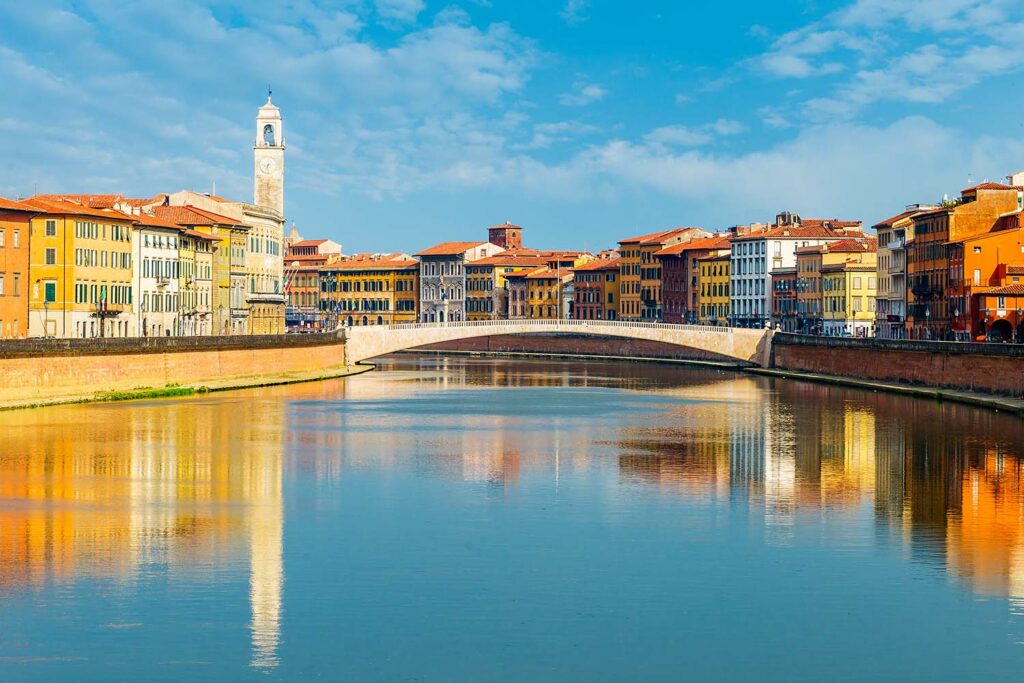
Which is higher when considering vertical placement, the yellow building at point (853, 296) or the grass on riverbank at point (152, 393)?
the yellow building at point (853, 296)

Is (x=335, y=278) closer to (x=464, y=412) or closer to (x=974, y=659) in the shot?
(x=464, y=412)

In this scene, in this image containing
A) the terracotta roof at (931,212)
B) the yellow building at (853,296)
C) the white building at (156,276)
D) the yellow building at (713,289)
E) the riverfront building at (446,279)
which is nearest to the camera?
the terracotta roof at (931,212)

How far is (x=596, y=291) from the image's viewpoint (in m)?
154

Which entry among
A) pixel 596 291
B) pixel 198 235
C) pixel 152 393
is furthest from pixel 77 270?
pixel 596 291

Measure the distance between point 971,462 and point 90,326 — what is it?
156 ft

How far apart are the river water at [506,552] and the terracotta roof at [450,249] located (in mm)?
109049

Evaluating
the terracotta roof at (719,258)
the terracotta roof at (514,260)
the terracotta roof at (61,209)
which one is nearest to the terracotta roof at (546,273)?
the terracotta roof at (514,260)

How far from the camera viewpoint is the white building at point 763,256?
422 ft

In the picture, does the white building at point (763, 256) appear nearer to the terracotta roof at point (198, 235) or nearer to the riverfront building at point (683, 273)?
the riverfront building at point (683, 273)

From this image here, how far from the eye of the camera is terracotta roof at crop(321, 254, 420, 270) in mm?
171875

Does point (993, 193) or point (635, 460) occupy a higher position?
point (993, 193)

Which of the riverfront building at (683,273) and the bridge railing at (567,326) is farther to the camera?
the riverfront building at (683,273)

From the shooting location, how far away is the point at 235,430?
5166 centimetres

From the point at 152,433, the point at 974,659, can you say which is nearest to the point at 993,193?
the point at 152,433
